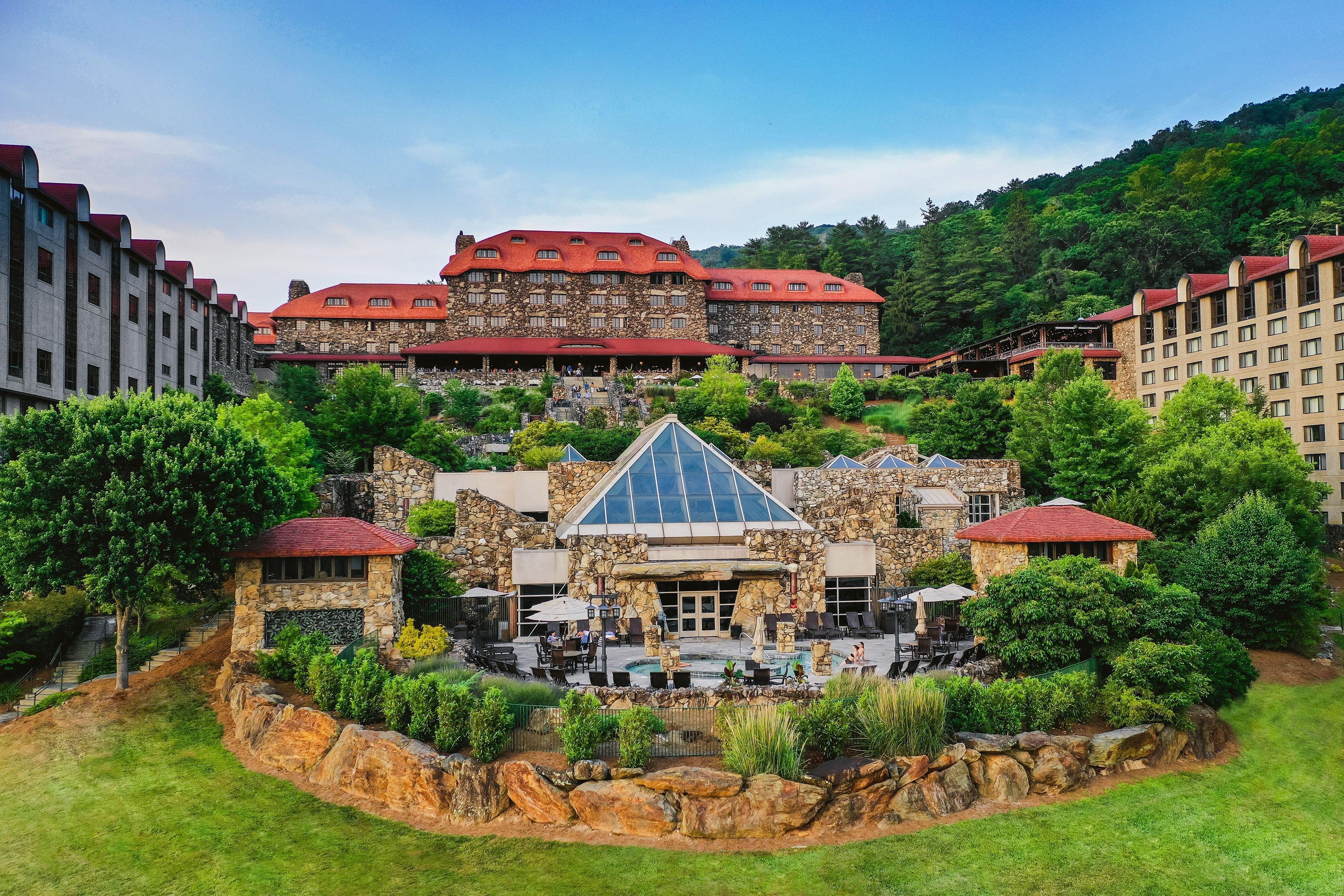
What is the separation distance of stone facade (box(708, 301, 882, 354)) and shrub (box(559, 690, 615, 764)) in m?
57.7

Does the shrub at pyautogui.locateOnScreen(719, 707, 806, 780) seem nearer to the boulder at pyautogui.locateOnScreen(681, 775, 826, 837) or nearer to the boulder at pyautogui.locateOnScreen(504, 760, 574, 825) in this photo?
the boulder at pyautogui.locateOnScreen(681, 775, 826, 837)

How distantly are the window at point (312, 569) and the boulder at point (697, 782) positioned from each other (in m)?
9.67

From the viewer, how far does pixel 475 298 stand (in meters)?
64.0

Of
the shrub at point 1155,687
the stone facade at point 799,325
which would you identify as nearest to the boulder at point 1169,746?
the shrub at point 1155,687

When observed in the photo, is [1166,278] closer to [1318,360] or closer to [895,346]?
[895,346]

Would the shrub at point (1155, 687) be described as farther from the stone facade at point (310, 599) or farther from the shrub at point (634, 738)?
the stone facade at point (310, 599)

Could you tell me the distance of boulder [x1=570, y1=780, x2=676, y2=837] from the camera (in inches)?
498

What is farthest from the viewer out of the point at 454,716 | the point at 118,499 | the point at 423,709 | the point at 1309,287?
the point at 1309,287

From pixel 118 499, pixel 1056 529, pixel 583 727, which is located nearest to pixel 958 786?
pixel 583 727

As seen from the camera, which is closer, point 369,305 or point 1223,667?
point 1223,667

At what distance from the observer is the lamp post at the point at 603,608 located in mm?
18688

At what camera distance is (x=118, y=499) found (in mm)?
17031

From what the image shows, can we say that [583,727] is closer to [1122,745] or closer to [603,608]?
[603,608]

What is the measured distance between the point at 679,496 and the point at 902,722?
12.1 m
